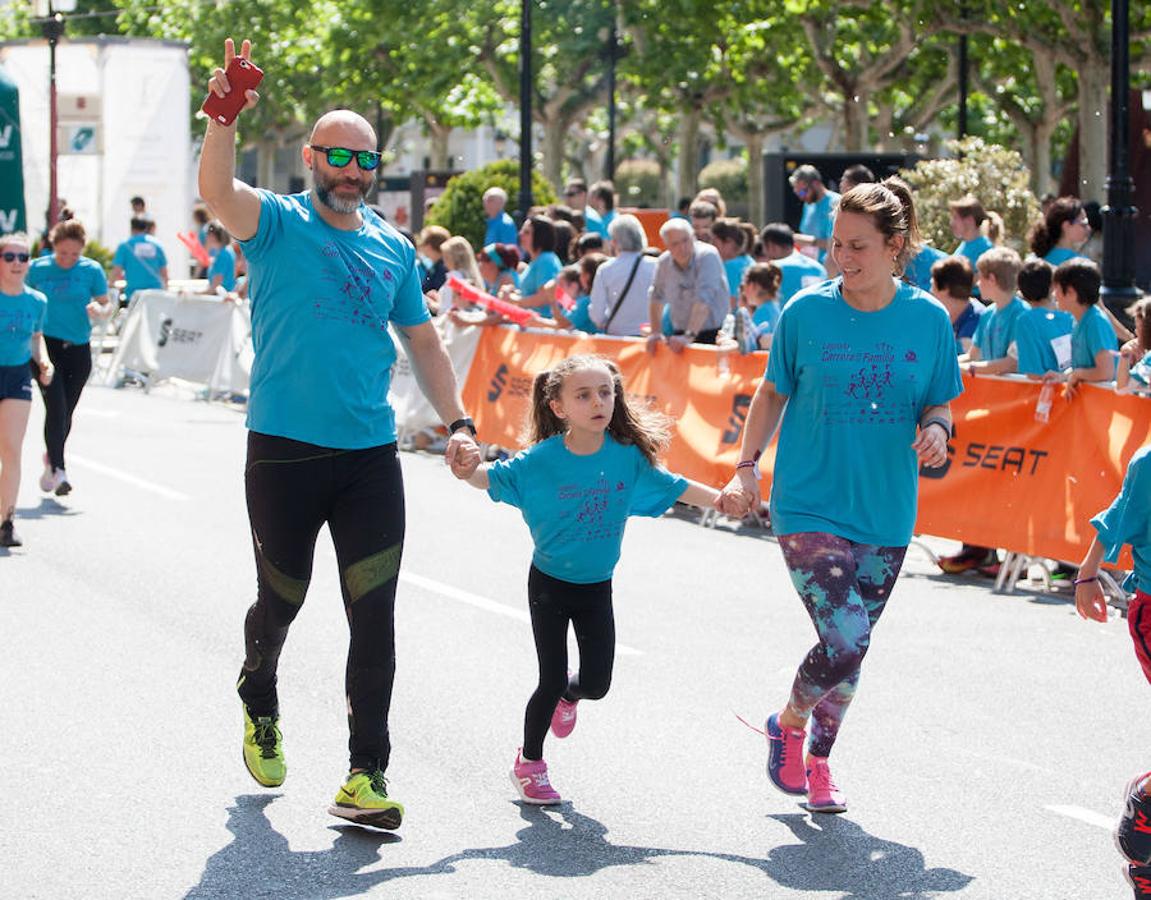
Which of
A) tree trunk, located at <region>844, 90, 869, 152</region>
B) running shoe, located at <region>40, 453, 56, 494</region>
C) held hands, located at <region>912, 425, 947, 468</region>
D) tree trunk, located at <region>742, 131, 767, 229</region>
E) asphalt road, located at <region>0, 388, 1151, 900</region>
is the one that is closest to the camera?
asphalt road, located at <region>0, 388, 1151, 900</region>

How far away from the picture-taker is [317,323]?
5.89 m

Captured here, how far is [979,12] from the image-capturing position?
3434 cm

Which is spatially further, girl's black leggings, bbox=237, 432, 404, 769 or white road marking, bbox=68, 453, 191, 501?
white road marking, bbox=68, 453, 191, 501

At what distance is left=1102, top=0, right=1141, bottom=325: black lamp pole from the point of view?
1556 cm

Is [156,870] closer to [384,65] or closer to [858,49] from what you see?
[858,49]

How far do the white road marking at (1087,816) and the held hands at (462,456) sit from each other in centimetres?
207

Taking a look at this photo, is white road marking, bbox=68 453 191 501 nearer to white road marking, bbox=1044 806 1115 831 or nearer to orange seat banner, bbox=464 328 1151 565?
orange seat banner, bbox=464 328 1151 565

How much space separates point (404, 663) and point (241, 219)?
3.20 meters

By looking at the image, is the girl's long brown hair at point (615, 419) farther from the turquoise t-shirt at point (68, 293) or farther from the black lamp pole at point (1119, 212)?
the black lamp pole at point (1119, 212)

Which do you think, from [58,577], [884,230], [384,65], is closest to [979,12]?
[384,65]

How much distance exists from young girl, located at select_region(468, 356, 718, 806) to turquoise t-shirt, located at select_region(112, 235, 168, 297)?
18.1 m

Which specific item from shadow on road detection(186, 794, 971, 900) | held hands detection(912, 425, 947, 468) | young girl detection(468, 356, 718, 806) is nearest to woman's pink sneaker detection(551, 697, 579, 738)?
young girl detection(468, 356, 718, 806)

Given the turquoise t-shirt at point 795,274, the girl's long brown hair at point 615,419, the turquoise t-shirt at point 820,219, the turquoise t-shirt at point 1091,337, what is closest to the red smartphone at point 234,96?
the girl's long brown hair at point 615,419

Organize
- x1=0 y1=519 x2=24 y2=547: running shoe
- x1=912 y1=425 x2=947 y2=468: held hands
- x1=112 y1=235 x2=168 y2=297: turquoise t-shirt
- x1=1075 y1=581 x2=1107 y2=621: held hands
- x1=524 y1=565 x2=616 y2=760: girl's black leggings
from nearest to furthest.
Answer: x1=1075 y1=581 x2=1107 y2=621: held hands
x1=912 y1=425 x2=947 y2=468: held hands
x1=524 y1=565 x2=616 y2=760: girl's black leggings
x1=0 y1=519 x2=24 y2=547: running shoe
x1=112 y1=235 x2=168 y2=297: turquoise t-shirt
